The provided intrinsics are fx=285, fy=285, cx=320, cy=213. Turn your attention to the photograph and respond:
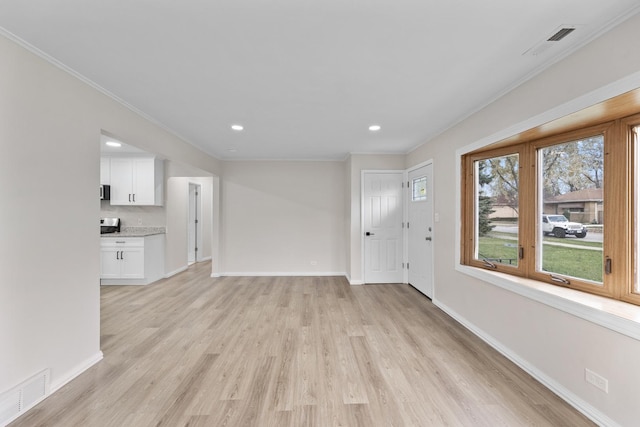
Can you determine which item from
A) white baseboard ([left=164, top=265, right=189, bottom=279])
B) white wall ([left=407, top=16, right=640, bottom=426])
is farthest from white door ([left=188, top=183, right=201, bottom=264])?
white wall ([left=407, top=16, right=640, bottom=426])

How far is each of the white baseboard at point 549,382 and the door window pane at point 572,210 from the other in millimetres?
774

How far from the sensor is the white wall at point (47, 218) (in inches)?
71.7

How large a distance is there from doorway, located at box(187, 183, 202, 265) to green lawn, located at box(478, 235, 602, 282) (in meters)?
7.20

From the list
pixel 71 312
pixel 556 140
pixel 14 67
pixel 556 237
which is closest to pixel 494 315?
pixel 556 237

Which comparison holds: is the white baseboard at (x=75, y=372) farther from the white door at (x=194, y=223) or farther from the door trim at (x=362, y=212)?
the white door at (x=194, y=223)

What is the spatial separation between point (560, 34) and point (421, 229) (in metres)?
Answer: 3.25

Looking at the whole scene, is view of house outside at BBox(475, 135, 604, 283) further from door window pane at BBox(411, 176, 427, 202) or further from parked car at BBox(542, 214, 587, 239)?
door window pane at BBox(411, 176, 427, 202)

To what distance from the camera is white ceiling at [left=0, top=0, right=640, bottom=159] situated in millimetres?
1581

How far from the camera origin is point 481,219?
3377 mm

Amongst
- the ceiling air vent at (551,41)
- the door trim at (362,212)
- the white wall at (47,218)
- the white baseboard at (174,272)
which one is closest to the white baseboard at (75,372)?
the white wall at (47,218)

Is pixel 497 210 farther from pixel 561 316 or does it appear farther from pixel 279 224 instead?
pixel 279 224

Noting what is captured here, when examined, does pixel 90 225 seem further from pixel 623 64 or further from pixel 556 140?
pixel 556 140

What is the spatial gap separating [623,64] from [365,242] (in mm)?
4044

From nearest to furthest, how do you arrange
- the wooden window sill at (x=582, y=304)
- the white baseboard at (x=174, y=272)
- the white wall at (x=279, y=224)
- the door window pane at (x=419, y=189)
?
the wooden window sill at (x=582, y=304), the door window pane at (x=419, y=189), the white baseboard at (x=174, y=272), the white wall at (x=279, y=224)
